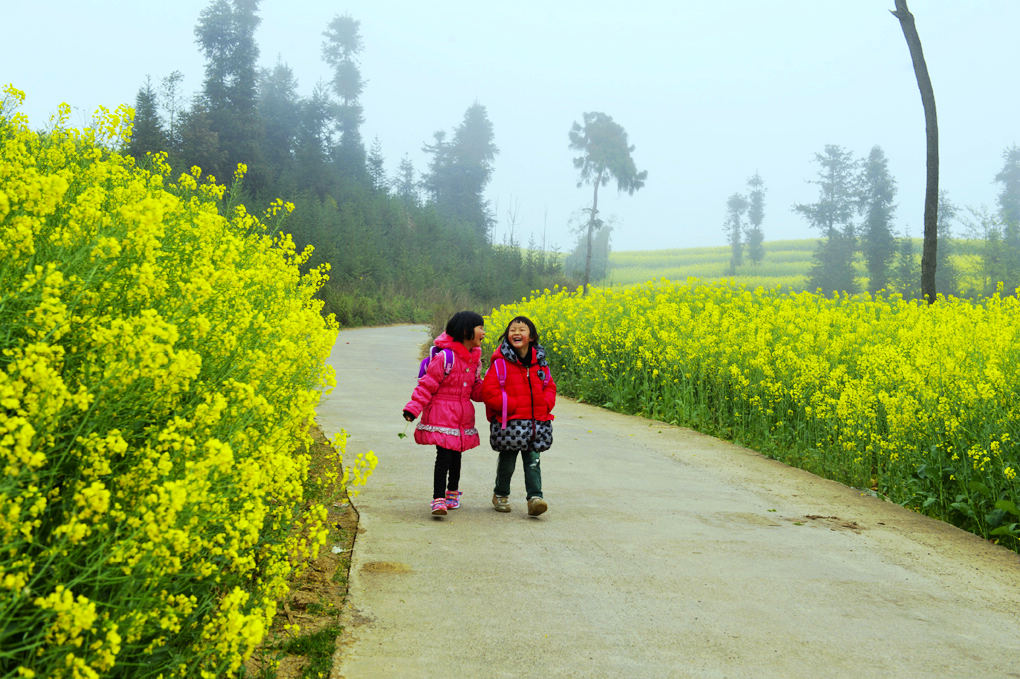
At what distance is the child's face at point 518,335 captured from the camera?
597 centimetres

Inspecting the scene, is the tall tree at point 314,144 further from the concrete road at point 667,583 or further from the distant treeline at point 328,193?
the concrete road at point 667,583

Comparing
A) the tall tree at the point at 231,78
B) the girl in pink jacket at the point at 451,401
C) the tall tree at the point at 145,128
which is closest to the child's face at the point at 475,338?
the girl in pink jacket at the point at 451,401

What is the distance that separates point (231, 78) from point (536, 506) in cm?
4664

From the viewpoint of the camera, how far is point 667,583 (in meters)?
4.43

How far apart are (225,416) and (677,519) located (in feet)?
11.3

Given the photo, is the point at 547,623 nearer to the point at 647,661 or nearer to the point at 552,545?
the point at 647,661

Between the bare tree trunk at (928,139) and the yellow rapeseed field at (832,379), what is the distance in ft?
7.73

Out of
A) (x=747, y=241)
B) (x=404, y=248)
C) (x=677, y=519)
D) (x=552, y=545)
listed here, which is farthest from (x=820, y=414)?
(x=747, y=241)

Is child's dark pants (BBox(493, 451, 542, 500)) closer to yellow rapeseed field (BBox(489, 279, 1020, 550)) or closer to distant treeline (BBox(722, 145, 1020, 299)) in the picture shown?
yellow rapeseed field (BBox(489, 279, 1020, 550))

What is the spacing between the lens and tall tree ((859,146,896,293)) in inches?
2288

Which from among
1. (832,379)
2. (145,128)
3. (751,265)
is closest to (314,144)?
(145,128)

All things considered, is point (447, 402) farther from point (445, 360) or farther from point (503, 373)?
point (503, 373)

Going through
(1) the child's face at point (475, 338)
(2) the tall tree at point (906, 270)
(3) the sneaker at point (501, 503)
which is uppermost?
(2) the tall tree at point (906, 270)

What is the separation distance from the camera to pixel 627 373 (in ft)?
39.5
